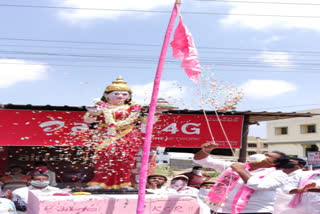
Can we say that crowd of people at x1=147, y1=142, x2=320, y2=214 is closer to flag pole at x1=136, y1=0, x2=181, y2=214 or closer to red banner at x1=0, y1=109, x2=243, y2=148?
flag pole at x1=136, y1=0, x2=181, y2=214

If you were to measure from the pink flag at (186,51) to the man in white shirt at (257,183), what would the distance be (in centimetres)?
69

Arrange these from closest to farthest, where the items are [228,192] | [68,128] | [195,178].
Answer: [228,192]
[195,178]
[68,128]

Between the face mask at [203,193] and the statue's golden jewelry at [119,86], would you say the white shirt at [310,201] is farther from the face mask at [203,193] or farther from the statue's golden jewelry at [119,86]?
the statue's golden jewelry at [119,86]

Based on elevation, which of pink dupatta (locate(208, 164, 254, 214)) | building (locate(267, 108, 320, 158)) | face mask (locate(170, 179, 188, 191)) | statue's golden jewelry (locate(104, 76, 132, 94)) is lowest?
face mask (locate(170, 179, 188, 191))

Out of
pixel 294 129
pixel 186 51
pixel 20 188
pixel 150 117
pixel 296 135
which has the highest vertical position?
pixel 294 129

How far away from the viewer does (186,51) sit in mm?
3230

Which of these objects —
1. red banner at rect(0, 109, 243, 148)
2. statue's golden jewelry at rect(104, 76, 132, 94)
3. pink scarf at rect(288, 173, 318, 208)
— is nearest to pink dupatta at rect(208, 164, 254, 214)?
pink scarf at rect(288, 173, 318, 208)

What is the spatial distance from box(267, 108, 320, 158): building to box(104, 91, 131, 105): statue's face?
24.7 metres

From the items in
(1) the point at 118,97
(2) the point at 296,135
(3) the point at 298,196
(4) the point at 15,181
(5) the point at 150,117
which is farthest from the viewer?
(2) the point at 296,135

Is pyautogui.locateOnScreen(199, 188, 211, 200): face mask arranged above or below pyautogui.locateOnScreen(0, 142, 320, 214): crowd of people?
below

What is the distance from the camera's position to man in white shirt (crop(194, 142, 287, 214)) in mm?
3027

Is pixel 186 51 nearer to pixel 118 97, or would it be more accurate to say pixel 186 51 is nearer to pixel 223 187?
pixel 223 187

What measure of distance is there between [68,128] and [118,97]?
433 centimetres

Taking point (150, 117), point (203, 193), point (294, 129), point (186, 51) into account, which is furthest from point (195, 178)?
point (294, 129)
